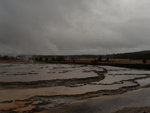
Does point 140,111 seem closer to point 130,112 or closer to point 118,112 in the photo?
point 130,112

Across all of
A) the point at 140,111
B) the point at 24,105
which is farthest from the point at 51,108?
the point at 140,111

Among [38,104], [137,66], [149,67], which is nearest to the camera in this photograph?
[38,104]

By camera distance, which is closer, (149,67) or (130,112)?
(130,112)

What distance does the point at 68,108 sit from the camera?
8320 mm

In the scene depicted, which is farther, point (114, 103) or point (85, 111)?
point (114, 103)

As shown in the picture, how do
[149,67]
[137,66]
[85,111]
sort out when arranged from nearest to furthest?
[85,111] → [149,67] → [137,66]

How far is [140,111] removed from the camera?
7.38 meters

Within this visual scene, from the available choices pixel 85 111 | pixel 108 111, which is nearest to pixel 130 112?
pixel 108 111

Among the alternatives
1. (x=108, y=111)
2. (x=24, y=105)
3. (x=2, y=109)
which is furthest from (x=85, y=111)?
(x=2, y=109)

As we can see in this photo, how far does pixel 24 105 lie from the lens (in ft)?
28.9

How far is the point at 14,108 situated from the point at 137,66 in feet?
136

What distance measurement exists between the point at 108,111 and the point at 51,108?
3470mm

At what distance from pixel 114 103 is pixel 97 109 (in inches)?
70.6

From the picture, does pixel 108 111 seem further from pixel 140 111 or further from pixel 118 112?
pixel 140 111
